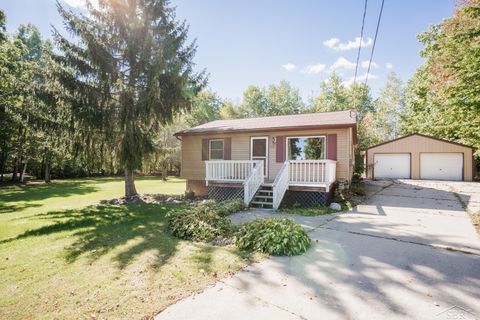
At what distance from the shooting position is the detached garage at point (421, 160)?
18.8 meters

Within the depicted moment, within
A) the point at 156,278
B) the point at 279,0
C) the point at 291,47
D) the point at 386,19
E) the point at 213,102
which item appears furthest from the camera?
the point at 213,102

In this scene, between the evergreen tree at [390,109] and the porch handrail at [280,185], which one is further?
the evergreen tree at [390,109]

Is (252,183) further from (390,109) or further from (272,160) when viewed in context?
A: (390,109)

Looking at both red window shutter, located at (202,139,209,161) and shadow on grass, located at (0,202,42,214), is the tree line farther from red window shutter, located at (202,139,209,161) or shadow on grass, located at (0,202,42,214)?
shadow on grass, located at (0,202,42,214)

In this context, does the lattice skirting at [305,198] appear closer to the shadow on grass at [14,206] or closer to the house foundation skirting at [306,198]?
the house foundation skirting at [306,198]

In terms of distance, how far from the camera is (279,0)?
367 inches

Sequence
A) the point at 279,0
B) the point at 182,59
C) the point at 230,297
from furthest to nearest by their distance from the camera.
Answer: the point at 182,59, the point at 279,0, the point at 230,297

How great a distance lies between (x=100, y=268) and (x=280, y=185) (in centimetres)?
606

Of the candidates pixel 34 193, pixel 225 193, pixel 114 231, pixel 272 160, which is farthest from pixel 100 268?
pixel 34 193

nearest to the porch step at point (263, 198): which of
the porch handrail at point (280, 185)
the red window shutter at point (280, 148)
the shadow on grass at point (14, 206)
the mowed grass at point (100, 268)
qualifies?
the porch handrail at point (280, 185)

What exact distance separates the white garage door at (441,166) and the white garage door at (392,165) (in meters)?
1.05

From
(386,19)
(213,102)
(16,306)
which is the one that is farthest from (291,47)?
(213,102)

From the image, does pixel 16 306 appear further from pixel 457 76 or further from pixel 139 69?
pixel 457 76

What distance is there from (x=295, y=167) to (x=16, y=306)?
822 cm
